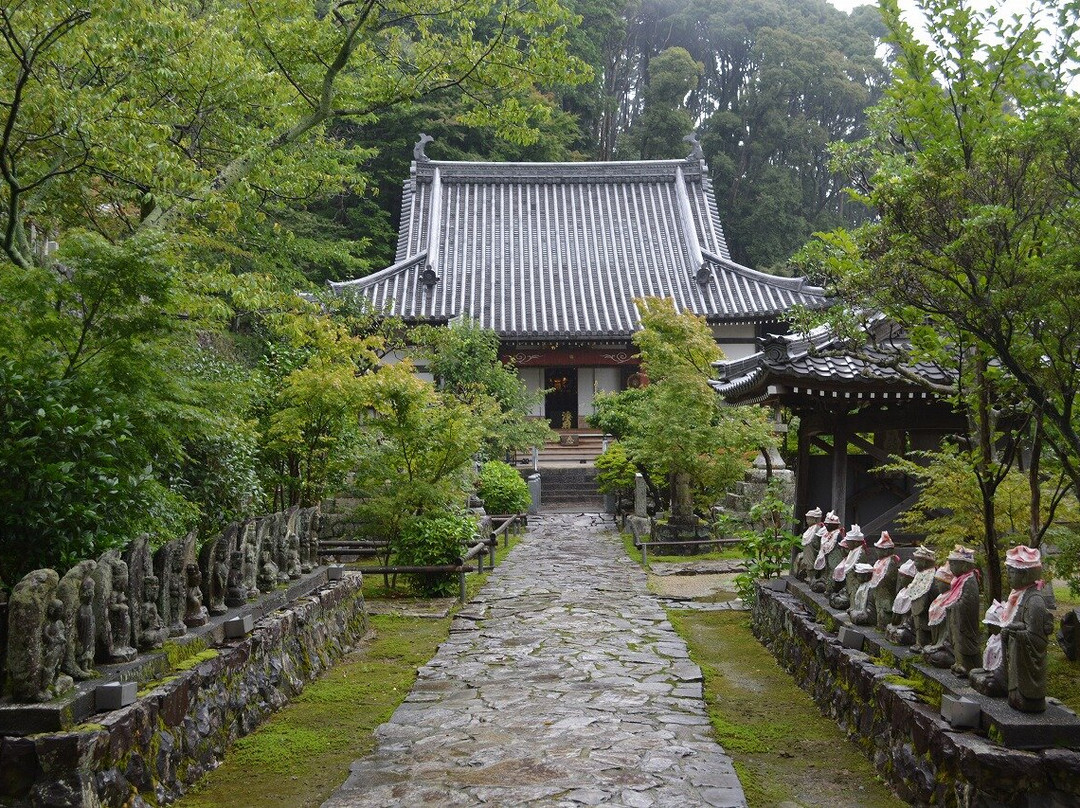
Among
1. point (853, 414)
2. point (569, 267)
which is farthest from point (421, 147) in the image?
point (853, 414)

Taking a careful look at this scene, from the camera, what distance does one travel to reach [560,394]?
110 ft

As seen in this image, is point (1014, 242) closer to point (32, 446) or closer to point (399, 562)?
point (32, 446)

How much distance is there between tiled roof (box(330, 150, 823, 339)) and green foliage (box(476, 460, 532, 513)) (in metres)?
9.75

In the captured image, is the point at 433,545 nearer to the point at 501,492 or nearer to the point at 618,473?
the point at 501,492

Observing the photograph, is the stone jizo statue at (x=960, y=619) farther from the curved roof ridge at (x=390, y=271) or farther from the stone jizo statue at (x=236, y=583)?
the curved roof ridge at (x=390, y=271)

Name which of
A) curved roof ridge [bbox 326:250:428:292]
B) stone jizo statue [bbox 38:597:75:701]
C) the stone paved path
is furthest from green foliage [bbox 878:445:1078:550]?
curved roof ridge [bbox 326:250:428:292]

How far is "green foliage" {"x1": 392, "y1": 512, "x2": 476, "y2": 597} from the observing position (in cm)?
1196

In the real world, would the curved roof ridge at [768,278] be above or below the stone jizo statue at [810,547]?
above

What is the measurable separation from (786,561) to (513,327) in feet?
66.7

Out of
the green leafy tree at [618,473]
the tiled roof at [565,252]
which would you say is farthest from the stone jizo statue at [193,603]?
the tiled roof at [565,252]

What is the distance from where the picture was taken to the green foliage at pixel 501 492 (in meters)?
20.6

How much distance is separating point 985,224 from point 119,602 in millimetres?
5519

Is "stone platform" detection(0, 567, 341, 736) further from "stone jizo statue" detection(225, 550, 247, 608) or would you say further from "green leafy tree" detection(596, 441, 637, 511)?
"green leafy tree" detection(596, 441, 637, 511)

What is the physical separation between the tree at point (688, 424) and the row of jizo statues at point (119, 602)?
1020 cm
